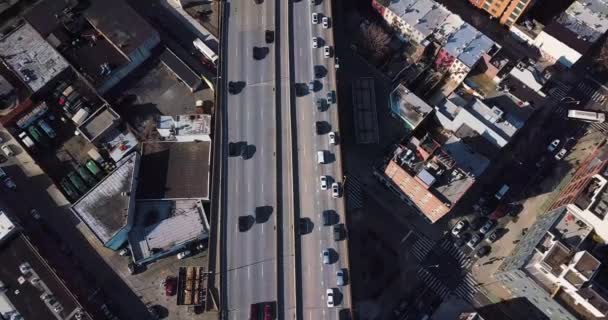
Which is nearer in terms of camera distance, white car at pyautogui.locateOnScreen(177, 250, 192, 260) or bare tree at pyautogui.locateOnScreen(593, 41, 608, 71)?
white car at pyautogui.locateOnScreen(177, 250, 192, 260)

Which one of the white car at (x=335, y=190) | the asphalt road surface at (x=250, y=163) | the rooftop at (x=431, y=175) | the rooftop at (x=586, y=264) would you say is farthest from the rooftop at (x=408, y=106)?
the rooftop at (x=586, y=264)

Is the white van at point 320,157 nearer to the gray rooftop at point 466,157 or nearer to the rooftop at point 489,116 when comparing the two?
the gray rooftop at point 466,157

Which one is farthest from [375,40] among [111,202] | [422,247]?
[111,202]

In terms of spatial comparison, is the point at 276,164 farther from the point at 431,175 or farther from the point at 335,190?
the point at 431,175

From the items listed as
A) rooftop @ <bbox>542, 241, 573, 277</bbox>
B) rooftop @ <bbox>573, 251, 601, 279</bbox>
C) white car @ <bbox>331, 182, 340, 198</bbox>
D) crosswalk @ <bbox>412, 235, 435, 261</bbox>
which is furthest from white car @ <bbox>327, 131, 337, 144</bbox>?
rooftop @ <bbox>573, 251, 601, 279</bbox>

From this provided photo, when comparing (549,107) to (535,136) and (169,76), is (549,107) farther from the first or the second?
(169,76)

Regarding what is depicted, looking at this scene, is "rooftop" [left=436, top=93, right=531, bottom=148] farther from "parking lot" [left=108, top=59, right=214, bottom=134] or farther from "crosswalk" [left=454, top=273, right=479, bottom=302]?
"parking lot" [left=108, top=59, right=214, bottom=134]
